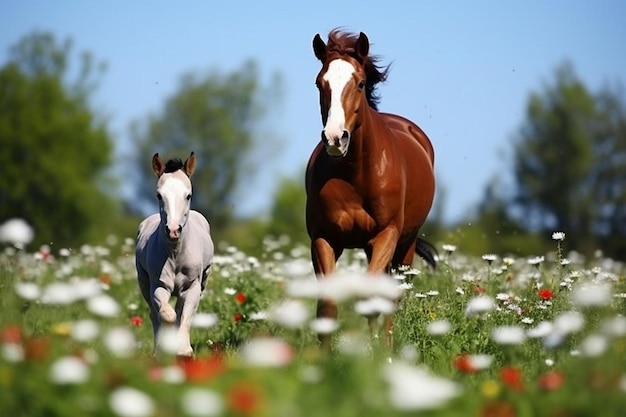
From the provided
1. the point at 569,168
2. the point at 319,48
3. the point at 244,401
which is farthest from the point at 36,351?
the point at 569,168

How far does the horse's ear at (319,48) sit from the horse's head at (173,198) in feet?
4.71

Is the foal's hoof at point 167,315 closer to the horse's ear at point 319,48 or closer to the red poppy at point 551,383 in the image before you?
the horse's ear at point 319,48

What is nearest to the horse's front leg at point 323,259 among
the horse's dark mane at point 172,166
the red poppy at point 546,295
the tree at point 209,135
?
the horse's dark mane at point 172,166

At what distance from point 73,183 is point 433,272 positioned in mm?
28362

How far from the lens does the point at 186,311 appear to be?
26.2ft

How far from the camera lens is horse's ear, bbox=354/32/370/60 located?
7.94 metres

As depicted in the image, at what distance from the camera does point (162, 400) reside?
389cm

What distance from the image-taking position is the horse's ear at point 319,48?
8.05 metres

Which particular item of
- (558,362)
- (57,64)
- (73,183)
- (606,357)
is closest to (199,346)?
(558,362)

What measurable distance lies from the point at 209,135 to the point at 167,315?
39446mm

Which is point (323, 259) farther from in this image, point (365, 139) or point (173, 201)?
point (173, 201)

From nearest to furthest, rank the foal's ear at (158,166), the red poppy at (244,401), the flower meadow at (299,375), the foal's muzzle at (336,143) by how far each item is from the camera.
A: 1. the red poppy at (244,401)
2. the flower meadow at (299,375)
3. the foal's muzzle at (336,143)
4. the foal's ear at (158,166)

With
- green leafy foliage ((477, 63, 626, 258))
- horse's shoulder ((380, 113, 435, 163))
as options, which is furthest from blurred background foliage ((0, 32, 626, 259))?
horse's shoulder ((380, 113, 435, 163))

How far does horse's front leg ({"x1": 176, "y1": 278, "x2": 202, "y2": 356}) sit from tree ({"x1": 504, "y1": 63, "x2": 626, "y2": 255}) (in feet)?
99.5
